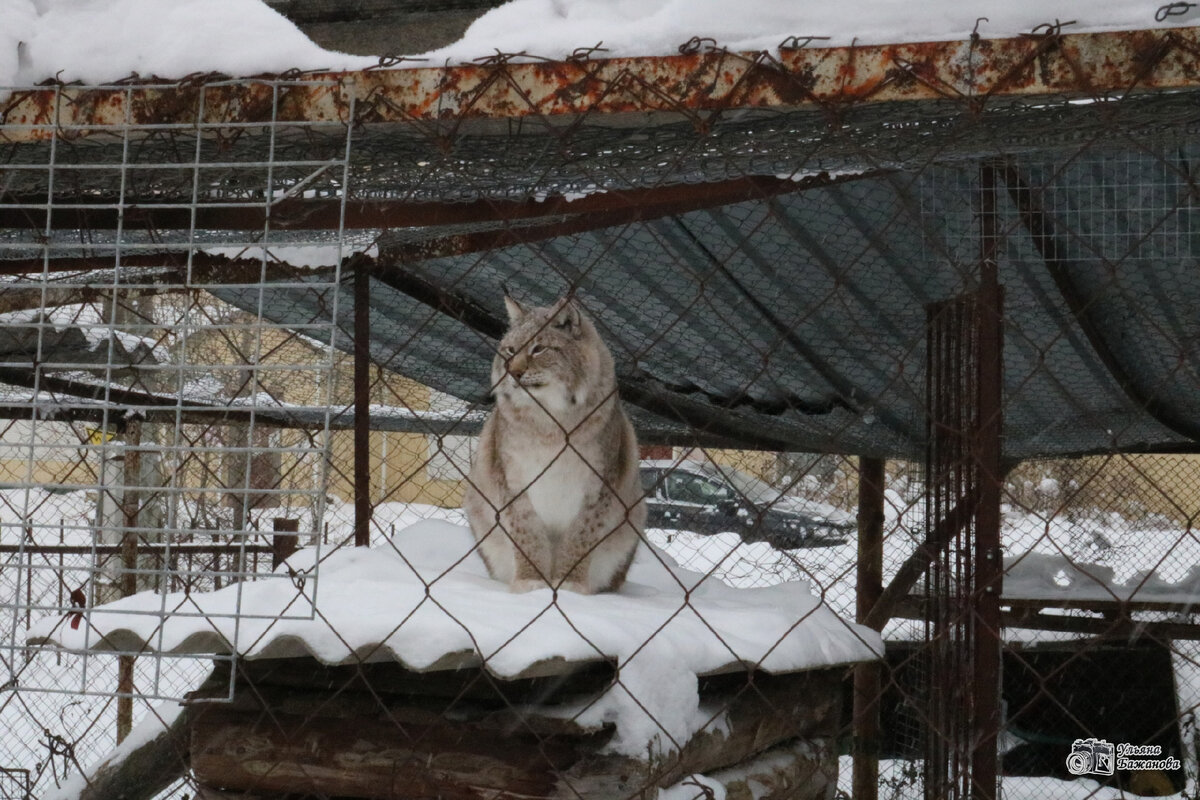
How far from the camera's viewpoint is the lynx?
12.9ft

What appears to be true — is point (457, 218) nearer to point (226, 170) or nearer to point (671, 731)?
point (226, 170)

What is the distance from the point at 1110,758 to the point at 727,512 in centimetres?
282

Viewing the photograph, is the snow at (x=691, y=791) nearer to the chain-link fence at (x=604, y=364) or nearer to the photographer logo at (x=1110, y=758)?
the chain-link fence at (x=604, y=364)

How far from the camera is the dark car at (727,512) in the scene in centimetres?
767

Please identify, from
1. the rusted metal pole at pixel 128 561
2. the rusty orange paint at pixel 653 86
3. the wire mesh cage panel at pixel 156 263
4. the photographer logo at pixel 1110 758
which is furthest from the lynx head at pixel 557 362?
the photographer logo at pixel 1110 758

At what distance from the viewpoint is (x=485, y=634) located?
2439 millimetres

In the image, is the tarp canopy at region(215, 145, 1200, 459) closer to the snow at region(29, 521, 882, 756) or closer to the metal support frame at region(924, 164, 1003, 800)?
the metal support frame at region(924, 164, 1003, 800)

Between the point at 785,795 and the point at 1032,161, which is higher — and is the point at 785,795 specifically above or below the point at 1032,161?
below

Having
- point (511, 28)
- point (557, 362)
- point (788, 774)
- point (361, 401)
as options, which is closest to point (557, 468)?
point (557, 362)

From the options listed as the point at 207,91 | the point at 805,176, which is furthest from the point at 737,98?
the point at 207,91

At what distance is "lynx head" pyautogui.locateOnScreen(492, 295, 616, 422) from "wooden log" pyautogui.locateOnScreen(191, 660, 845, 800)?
1.50m

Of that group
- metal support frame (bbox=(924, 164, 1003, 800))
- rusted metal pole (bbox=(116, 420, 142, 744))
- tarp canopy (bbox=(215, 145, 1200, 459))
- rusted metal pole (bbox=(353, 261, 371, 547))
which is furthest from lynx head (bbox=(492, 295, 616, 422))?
rusted metal pole (bbox=(116, 420, 142, 744))

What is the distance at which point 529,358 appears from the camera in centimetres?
396

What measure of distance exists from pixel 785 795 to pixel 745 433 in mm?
3014
